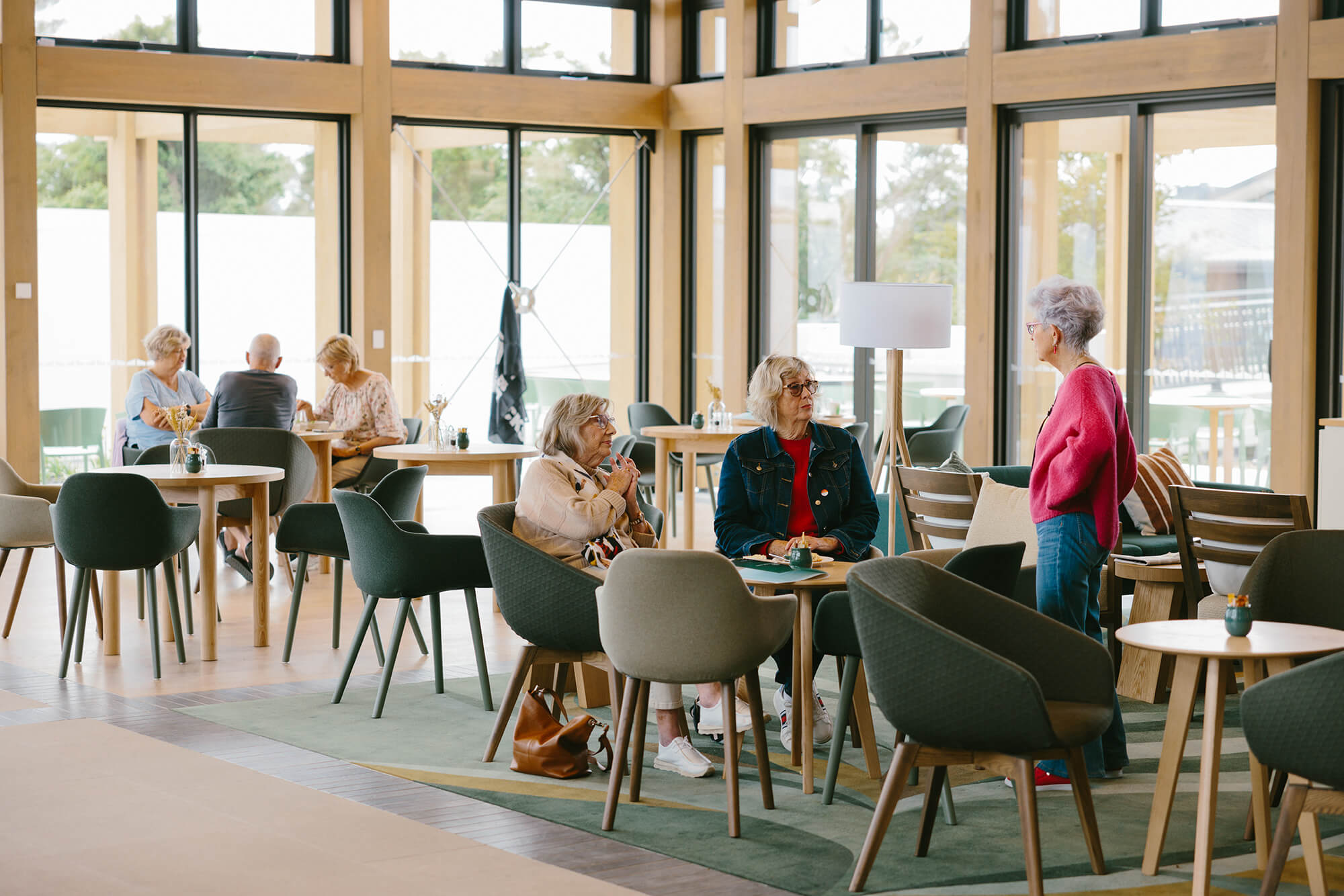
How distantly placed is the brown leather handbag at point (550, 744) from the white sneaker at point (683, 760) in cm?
18

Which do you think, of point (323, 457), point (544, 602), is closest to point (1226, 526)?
point (544, 602)

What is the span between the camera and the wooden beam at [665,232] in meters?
13.7

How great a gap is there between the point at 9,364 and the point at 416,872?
7913 mm

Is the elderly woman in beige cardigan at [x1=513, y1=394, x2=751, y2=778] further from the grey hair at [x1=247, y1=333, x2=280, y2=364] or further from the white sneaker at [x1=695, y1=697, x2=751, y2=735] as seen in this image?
the grey hair at [x1=247, y1=333, x2=280, y2=364]

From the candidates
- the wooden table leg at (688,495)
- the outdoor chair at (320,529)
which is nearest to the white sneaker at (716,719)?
the outdoor chair at (320,529)

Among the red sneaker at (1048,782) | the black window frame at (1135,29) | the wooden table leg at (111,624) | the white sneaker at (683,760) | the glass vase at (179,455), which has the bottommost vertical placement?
the red sneaker at (1048,782)

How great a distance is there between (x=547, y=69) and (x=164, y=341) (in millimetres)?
4979

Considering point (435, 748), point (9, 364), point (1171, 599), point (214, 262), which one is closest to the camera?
point (435, 748)

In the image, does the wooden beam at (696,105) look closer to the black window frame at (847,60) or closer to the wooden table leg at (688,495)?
the black window frame at (847,60)

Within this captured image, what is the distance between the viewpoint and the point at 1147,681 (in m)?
6.65

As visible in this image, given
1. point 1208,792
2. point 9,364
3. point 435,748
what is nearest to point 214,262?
point 9,364

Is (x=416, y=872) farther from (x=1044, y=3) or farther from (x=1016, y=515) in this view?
(x=1044, y=3)

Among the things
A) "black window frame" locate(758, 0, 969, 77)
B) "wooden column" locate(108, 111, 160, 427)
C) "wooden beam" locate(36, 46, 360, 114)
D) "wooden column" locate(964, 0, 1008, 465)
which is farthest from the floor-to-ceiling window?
"wooden column" locate(108, 111, 160, 427)

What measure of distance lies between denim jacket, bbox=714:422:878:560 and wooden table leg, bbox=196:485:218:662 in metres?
2.56
